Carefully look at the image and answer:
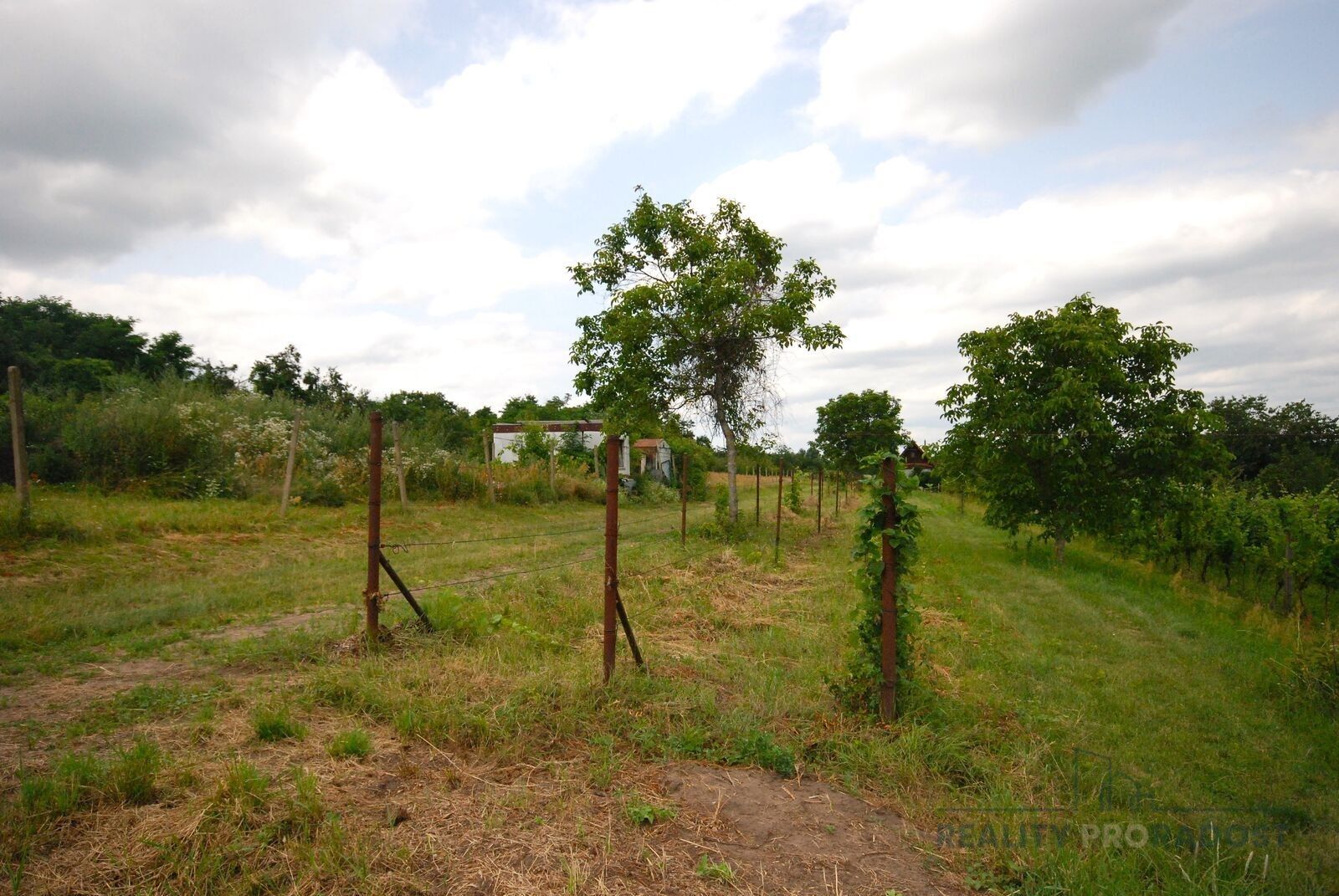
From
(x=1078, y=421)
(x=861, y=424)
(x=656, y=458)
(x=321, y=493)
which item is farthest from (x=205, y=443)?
(x=861, y=424)

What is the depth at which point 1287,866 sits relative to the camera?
11.9 ft

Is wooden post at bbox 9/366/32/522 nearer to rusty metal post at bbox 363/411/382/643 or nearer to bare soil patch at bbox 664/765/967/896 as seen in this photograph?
rusty metal post at bbox 363/411/382/643

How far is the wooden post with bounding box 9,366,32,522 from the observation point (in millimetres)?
9066

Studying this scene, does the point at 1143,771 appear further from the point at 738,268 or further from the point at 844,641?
the point at 738,268

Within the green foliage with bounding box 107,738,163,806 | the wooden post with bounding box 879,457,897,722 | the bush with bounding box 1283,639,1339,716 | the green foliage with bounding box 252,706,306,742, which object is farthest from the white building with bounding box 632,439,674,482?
the green foliage with bounding box 107,738,163,806

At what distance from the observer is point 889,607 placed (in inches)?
193

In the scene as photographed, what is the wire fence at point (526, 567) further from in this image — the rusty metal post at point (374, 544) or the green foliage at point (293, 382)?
the green foliage at point (293, 382)

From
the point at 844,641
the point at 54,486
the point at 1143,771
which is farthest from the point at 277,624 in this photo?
the point at 54,486

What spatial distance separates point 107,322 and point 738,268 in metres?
30.6

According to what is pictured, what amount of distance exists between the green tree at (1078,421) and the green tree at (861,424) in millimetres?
44973

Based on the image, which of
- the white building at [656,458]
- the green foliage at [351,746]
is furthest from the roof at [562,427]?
the green foliage at [351,746]

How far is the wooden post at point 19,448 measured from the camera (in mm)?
9066

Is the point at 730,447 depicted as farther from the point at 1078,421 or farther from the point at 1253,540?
the point at 1253,540

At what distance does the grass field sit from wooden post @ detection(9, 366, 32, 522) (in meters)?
0.55
